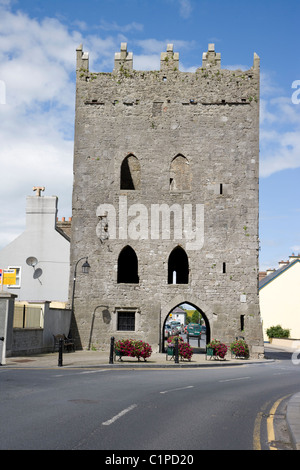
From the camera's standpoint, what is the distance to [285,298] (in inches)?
2141

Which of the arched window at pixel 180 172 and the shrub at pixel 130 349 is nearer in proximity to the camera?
the shrub at pixel 130 349

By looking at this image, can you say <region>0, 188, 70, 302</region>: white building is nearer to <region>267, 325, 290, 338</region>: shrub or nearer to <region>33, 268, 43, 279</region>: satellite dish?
<region>33, 268, 43, 279</region>: satellite dish

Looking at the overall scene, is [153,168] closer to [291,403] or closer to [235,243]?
[235,243]

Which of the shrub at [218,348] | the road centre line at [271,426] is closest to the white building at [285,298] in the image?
the shrub at [218,348]

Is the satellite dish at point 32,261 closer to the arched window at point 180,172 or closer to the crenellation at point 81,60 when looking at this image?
the arched window at point 180,172

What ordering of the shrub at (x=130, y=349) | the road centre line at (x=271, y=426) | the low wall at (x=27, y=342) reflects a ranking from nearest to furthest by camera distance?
the road centre line at (x=271, y=426)
the shrub at (x=130, y=349)
the low wall at (x=27, y=342)

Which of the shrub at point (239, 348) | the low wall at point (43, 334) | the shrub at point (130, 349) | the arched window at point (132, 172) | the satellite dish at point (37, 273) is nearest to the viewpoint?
the shrub at point (130, 349)

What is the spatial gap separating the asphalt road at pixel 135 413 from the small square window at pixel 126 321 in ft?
40.7

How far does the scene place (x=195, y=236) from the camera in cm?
2838

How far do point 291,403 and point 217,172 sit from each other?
18.9 metres

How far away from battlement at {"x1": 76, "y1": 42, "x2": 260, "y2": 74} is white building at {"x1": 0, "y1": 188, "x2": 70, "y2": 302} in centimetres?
1037

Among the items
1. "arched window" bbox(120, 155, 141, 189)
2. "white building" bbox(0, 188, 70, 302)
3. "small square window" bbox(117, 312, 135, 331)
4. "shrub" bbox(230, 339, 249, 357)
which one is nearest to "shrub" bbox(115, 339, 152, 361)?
"small square window" bbox(117, 312, 135, 331)

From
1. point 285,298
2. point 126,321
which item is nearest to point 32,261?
point 126,321

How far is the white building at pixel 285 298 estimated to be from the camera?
53.9 m
